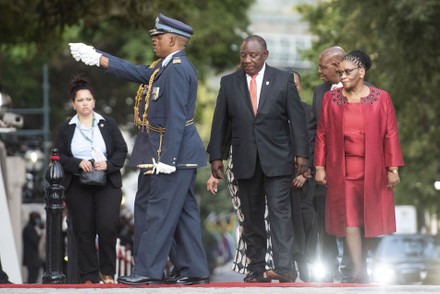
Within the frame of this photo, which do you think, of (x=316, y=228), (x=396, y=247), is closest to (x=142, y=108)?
(x=316, y=228)

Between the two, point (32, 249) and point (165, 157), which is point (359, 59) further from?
point (32, 249)

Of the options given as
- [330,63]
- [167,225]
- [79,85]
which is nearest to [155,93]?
[167,225]

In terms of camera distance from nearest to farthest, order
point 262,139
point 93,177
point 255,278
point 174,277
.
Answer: point 174,277 < point 262,139 < point 255,278 < point 93,177

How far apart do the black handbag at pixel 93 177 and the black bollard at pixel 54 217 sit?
37 centimetres

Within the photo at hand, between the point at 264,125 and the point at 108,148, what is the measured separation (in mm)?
1798

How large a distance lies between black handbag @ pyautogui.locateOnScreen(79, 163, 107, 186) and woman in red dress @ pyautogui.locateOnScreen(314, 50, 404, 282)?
2119 millimetres

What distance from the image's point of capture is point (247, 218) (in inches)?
556

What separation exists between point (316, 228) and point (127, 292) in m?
4.54

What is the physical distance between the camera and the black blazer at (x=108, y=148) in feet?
48.8

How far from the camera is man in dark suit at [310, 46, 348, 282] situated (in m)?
15.4

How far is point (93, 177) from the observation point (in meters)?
14.7

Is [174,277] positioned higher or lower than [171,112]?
lower

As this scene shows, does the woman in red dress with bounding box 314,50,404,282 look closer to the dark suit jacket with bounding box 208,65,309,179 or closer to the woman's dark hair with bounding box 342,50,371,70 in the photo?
the woman's dark hair with bounding box 342,50,371,70

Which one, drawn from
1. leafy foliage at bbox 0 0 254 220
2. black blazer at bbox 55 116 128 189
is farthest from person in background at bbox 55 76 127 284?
leafy foliage at bbox 0 0 254 220
